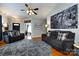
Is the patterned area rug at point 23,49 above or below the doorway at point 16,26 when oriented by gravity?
below

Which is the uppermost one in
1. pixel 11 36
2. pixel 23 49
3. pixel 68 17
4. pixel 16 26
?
pixel 68 17

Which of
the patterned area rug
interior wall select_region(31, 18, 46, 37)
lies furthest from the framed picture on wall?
the patterned area rug

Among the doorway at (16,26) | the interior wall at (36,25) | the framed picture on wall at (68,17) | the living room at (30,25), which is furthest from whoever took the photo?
the interior wall at (36,25)

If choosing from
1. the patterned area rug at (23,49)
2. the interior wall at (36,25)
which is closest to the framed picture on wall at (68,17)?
the interior wall at (36,25)

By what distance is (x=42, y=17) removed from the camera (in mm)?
3539

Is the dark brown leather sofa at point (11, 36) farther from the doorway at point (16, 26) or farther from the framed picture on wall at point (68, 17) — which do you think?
the framed picture on wall at point (68, 17)

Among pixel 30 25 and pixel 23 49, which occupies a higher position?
pixel 30 25

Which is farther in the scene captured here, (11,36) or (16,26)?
(11,36)

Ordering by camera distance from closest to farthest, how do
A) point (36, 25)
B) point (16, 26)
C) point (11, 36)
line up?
point (16, 26)
point (11, 36)
point (36, 25)

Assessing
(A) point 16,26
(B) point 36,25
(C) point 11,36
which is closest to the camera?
(A) point 16,26

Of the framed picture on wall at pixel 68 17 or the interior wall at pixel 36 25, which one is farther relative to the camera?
the interior wall at pixel 36 25

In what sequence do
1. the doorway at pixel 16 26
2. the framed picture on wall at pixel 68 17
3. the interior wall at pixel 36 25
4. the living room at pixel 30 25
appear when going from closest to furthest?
1. the living room at pixel 30 25
2. the doorway at pixel 16 26
3. the framed picture on wall at pixel 68 17
4. the interior wall at pixel 36 25

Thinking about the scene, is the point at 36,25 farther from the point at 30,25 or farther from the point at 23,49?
the point at 23,49

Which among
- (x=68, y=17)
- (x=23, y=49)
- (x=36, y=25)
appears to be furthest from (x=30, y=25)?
(x=68, y=17)
